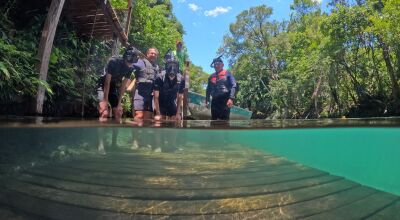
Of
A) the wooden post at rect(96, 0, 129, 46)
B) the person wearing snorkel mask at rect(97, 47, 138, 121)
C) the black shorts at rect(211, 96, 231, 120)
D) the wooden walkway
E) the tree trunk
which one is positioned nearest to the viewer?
the wooden walkway

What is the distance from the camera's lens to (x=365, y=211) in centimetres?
441

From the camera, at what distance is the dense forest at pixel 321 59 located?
22750 millimetres

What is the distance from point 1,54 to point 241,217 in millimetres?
5736

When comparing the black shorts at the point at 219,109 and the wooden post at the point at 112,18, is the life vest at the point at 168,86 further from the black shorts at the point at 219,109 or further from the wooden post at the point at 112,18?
the wooden post at the point at 112,18

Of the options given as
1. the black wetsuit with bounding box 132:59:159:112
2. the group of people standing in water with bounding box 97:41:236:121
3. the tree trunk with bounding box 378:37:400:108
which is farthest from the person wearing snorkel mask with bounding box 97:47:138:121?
the tree trunk with bounding box 378:37:400:108

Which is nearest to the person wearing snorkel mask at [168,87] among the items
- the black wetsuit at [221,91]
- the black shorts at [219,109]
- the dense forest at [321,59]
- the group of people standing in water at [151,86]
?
the group of people standing in water at [151,86]

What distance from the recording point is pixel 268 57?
38.5 m

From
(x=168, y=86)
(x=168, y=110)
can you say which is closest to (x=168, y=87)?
(x=168, y=86)

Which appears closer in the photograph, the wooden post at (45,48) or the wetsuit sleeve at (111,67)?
the wooden post at (45,48)

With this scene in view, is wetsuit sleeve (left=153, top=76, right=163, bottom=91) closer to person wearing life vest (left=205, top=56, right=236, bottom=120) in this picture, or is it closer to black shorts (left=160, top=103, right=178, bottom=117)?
black shorts (left=160, top=103, right=178, bottom=117)

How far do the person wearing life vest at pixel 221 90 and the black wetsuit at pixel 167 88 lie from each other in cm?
86

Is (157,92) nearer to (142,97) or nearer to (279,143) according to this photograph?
(142,97)

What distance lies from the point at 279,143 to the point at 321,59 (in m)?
17.2

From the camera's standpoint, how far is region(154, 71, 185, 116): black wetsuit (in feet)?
27.0
